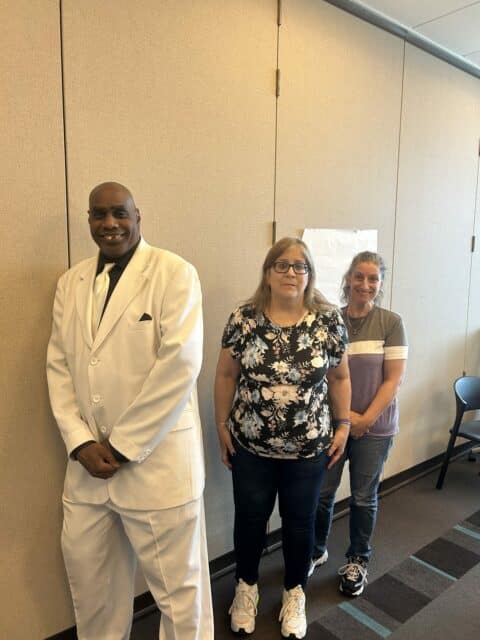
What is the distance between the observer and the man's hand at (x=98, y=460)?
4.99 ft

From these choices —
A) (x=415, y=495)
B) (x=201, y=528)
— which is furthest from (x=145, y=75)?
(x=415, y=495)

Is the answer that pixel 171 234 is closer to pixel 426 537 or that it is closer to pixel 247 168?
pixel 247 168

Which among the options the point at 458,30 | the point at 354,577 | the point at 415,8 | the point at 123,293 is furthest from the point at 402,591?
the point at 458,30

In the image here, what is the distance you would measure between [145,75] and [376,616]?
7.87 feet

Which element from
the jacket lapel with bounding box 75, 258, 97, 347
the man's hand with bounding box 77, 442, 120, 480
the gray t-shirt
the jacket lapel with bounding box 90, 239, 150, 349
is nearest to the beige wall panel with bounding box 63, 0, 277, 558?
the jacket lapel with bounding box 75, 258, 97, 347

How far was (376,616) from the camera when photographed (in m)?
2.06

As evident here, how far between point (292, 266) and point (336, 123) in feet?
3.83

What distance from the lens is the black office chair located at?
122 inches

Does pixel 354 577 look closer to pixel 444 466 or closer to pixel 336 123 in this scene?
pixel 444 466

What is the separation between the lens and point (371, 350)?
216 cm

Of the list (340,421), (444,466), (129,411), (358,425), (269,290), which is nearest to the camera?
(129,411)

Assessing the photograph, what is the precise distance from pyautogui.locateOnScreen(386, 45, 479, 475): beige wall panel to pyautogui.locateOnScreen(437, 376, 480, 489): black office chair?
22 centimetres

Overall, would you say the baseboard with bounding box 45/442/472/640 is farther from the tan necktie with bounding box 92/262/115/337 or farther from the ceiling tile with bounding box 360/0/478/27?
the ceiling tile with bounding box 360/0/478/27

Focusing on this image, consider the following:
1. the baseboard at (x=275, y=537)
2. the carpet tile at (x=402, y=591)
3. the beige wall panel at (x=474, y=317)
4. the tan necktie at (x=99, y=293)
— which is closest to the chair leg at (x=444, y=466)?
the baseboard at (x=275, y=537)
